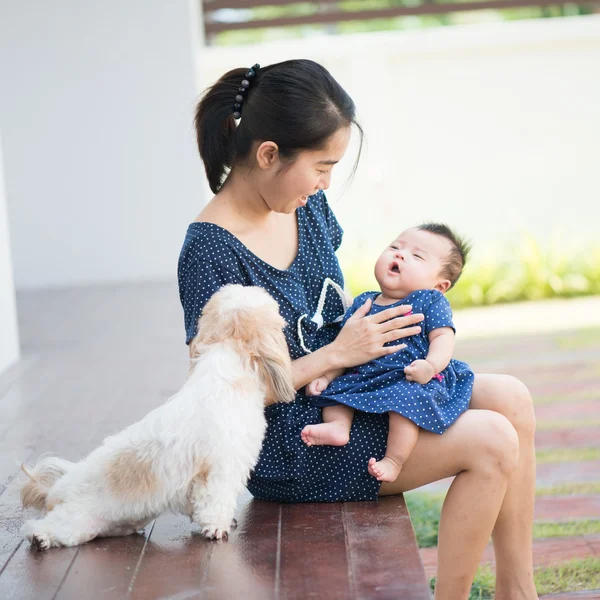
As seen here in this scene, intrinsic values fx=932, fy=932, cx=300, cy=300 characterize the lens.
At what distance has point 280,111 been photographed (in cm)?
234

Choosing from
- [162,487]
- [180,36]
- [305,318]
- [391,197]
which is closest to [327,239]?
[305,318]

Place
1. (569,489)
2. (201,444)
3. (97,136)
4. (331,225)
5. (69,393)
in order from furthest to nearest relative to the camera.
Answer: (97,136) → (69,393) → (569,489) → (331,225) → (201,444)

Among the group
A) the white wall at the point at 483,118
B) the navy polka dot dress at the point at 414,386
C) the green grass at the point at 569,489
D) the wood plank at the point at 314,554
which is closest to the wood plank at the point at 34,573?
the wood plank at the point at 314,554

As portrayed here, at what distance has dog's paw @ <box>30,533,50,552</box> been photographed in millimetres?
2195

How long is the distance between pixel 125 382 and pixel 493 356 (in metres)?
2.80

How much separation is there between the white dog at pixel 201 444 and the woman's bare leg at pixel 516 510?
587 mm

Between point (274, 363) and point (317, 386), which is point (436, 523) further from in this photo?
point (274, 363)

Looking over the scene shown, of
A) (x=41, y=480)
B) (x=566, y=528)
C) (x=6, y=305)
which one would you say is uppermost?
(x=41, y=480)

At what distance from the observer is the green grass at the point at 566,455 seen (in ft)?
14.2

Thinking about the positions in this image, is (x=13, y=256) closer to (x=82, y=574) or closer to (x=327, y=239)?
(x=327, y=239)

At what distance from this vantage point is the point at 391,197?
32.1 ft

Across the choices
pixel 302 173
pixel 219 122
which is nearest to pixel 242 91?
pixel 219 122

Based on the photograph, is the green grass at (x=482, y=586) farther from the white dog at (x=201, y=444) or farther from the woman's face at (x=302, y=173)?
the woman's face at (x=302, y=173)

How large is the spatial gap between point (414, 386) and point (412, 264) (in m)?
0.40
